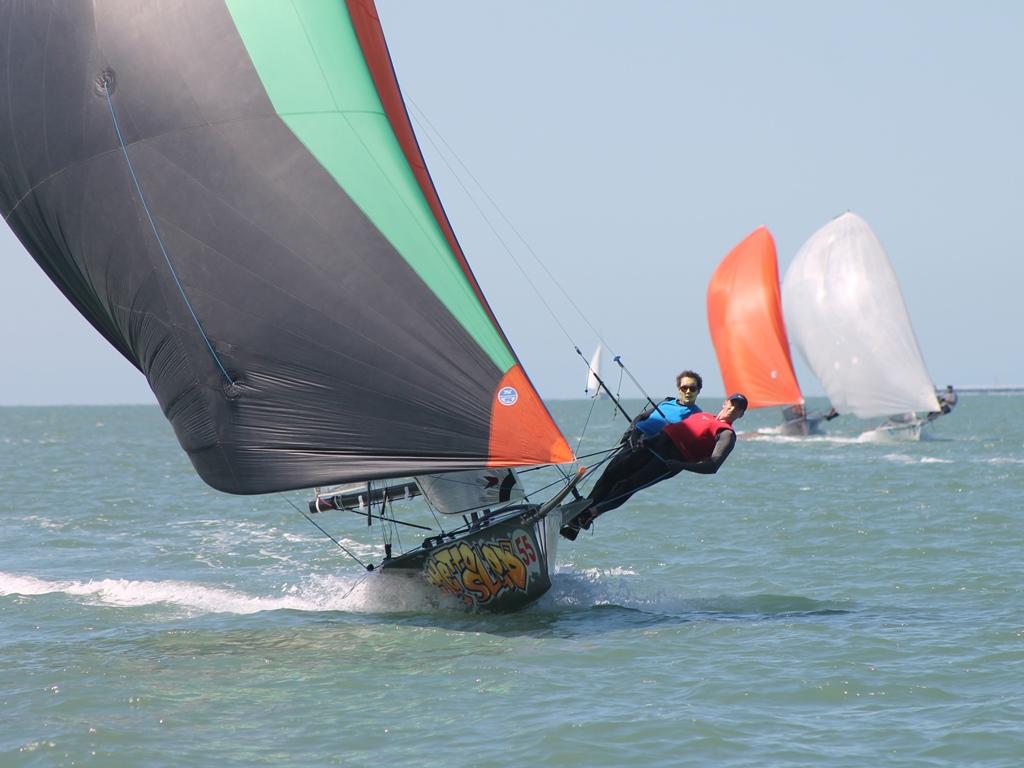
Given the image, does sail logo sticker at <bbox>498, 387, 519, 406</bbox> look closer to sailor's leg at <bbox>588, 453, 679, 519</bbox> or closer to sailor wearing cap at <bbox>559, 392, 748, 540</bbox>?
sailor wearing cap at <bbox>559, 392, 748, 540</bbox>

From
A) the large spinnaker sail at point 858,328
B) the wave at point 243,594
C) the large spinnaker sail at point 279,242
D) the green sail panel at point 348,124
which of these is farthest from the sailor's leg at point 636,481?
the large spinnaker sail at point 858,328

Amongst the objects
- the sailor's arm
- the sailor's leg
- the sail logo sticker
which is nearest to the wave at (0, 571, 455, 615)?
the sailor's leg

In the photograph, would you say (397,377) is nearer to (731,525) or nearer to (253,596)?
(253,596)

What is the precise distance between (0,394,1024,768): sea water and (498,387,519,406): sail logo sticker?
200 centimetres

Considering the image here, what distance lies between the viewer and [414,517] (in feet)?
79.0

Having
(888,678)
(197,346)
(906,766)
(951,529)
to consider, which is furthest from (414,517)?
(906,766)

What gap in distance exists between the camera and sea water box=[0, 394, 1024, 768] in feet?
29.0

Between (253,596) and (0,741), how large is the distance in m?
6.07

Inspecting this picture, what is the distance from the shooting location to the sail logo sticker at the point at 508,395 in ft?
38.2

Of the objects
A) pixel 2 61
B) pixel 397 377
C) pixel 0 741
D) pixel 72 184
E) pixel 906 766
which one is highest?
pixel 2 61

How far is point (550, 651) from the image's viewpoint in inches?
446

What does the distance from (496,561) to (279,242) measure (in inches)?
133

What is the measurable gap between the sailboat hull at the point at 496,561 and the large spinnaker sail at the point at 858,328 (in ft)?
103

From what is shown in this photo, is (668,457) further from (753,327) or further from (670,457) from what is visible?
(753,327)
